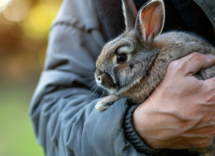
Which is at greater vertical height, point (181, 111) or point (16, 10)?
point (16, 10)

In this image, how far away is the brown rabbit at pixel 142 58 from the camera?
1.02 meters

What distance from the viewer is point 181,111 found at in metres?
0.92

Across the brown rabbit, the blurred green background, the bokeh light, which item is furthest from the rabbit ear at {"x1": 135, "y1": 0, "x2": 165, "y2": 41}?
the bokeh light

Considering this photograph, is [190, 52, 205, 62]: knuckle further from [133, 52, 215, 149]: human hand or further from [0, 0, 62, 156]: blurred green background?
[0, 0, 62, 156]: blurred green background

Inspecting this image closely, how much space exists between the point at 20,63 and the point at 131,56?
4543mm

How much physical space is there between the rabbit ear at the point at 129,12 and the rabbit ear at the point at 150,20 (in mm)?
99

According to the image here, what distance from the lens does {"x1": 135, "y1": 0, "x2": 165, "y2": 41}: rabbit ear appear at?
3.25 ft

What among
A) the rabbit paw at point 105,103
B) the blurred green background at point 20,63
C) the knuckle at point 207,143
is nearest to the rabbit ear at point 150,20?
the rabbit paw at point 105,103

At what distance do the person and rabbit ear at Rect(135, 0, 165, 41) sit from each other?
0.18 metres

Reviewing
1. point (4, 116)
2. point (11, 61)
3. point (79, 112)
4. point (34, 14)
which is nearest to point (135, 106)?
point (79, 112)

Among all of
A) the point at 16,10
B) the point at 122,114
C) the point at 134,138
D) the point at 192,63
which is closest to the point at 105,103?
the point at 122,114

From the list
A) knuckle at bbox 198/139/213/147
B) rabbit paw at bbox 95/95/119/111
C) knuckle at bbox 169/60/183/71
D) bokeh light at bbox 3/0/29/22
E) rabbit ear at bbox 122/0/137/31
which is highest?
bokeh light at bbox 3/0/29/22

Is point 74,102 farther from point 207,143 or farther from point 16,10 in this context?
point 16,10

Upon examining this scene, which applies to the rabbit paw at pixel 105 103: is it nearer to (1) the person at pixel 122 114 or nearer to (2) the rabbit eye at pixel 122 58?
(1) the person at pixel 122 114
